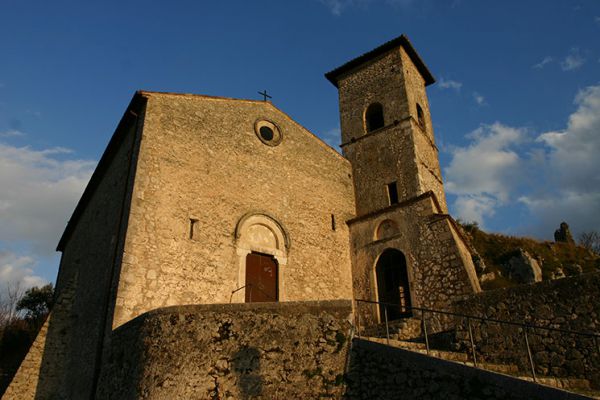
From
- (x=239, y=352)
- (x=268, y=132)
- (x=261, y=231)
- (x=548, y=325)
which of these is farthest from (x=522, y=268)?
(x=239, y=352)

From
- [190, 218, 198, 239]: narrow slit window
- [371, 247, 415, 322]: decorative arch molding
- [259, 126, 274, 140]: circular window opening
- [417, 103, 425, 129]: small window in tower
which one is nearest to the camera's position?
[190, 218, 198, 239]: narrow slit window

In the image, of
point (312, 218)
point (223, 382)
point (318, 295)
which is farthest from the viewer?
point (312, 218)

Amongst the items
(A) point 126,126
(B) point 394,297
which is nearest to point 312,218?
(B) point 394,297

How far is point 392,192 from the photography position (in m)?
17.6

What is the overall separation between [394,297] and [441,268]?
2.32 meters

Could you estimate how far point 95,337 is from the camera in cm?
1177

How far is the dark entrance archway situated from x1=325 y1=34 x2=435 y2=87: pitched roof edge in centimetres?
951

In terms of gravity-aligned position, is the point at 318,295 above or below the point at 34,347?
above

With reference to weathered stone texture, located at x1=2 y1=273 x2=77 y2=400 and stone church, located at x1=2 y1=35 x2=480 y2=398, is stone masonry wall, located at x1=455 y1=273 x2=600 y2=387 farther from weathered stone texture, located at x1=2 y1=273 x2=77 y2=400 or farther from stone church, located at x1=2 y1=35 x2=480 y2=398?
weathered stone texture, located at x1=2 y1=273 x2=77 y2=400

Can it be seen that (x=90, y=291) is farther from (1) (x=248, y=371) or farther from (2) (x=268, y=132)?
(2) (x=268, y=132)

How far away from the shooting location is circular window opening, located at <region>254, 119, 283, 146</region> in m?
16.4

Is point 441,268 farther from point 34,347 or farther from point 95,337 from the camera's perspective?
point 34,347

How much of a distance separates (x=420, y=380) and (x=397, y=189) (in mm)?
10482

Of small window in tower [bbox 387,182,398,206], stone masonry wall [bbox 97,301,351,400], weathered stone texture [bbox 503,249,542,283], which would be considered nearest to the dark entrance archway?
small window in tower [bbox 387,182,398,206]
